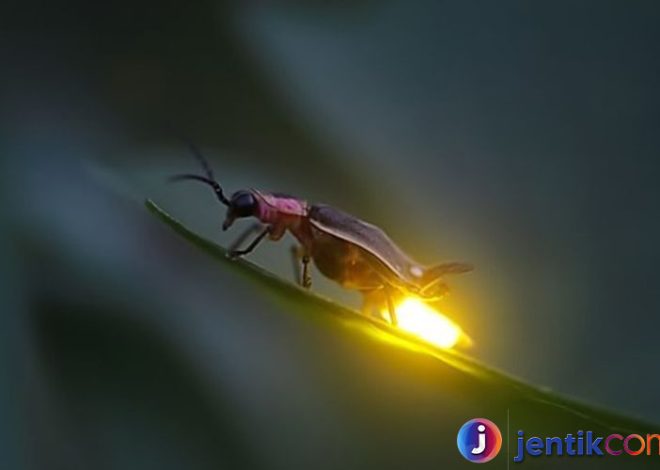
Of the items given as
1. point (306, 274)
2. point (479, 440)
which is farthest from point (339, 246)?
point (479, 440)

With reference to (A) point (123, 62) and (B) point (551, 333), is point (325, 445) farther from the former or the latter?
(A) point (123, 62)

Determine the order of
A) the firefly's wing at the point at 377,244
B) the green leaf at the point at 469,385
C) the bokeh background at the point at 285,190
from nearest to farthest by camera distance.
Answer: the green leaf at the point at 469,385
the bokeh background at the point at 285,190
the firefly's wing at the point at 377,244

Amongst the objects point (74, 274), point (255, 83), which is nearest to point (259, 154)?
point (255, 83)

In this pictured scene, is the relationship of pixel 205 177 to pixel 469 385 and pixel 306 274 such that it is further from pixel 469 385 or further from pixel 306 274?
pixel 469 385

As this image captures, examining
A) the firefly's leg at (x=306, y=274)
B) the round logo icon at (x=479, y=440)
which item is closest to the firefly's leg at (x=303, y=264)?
the firefly's leg at (x=306, y=274)

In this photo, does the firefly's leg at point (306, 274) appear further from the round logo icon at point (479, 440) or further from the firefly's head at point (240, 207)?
the round logo icon at point (479, 440)

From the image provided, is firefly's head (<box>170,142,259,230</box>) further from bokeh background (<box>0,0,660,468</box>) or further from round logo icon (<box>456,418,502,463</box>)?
round logo icon (<box>456,418,502,463</box>)
